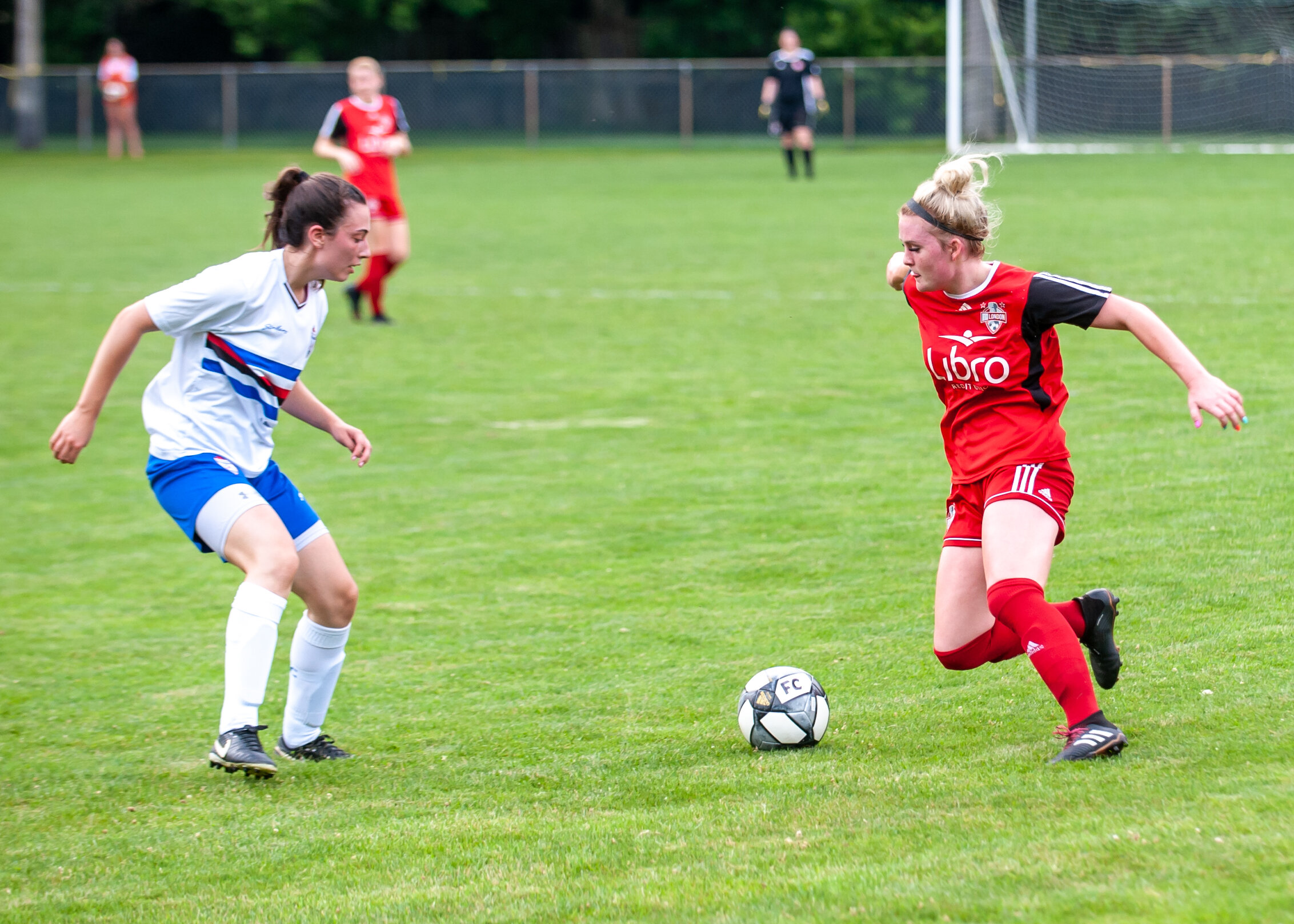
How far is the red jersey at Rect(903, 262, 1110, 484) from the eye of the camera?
4.03m

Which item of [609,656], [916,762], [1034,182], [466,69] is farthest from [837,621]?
[466,69]

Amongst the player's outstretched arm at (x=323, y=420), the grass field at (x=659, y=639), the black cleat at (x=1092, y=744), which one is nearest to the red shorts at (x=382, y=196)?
the grass field at (x=659, y=639)

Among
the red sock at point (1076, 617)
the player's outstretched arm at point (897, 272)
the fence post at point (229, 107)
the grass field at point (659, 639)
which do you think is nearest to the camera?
the grass field at point (659, 639)

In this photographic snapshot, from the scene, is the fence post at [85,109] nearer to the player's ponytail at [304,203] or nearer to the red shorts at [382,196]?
the red shorts at [382,196]

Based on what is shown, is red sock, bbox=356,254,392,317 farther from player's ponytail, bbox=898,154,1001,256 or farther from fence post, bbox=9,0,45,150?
fence post, bbox=9,0,45,150

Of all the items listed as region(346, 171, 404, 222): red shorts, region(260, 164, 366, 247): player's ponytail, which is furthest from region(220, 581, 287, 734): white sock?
region(346, 171, 404, 222): red shorts

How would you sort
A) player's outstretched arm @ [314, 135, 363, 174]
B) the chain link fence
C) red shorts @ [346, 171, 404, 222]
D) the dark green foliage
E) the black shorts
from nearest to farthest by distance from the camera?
player's outstretched arm @ [314, 135, 363, 174] < red shorts @ [346, 171, 404, 222] < the black shorts < the chain link fence < the dark green foliage

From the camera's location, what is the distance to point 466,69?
36.6 m

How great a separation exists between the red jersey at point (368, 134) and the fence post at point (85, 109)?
26.6 metres

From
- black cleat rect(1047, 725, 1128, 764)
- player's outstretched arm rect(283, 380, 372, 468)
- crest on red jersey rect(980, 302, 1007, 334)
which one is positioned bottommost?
black cleat rect(1047, 725, 1128, 764)

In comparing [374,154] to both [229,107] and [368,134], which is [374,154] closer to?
[368,134]

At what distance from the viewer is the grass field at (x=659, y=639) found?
131 inches

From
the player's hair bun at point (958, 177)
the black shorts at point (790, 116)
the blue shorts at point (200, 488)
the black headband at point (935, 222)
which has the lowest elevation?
the blue shorts at point (200, 488)

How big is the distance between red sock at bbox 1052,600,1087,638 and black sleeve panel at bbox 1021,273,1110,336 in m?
0.75
